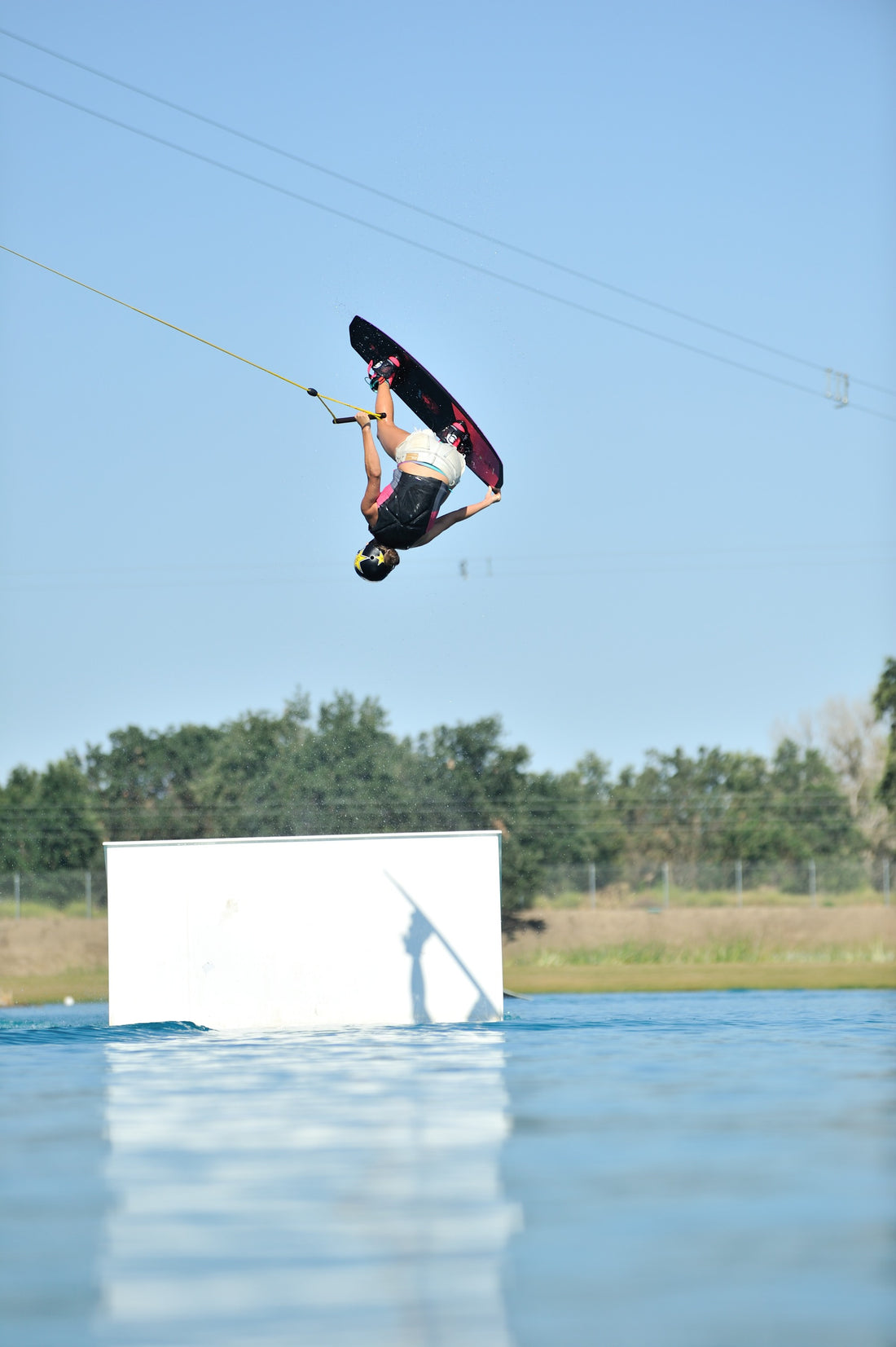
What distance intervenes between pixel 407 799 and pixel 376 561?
29575 mm

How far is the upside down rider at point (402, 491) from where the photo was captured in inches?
418

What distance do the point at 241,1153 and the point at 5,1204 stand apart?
4.47 ft

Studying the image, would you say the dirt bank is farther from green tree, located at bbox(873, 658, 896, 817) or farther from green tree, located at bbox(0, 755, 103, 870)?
green tree, located at bbox(873, 658, 896, 817)

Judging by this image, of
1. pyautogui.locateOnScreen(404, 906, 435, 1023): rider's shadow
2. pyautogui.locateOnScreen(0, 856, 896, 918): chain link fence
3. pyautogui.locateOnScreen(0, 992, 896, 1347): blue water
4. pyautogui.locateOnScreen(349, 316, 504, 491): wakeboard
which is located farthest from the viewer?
pyautogui.locateOnScreen(0, 856, 896, 918): chain link fence

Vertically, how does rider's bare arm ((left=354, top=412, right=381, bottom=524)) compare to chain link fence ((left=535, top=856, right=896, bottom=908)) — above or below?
above

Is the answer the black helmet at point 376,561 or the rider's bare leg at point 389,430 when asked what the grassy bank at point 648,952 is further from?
the rider's bare leg at point 389,430

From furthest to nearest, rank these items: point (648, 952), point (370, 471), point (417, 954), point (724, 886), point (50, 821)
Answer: point (50, 821) < point (724, 886) < point (648, 952) < point (417, 954) < point (370, 471)

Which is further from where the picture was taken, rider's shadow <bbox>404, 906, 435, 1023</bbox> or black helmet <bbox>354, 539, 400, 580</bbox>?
rider's shadow <bbox>404, 906, 435, 1023</bbox>

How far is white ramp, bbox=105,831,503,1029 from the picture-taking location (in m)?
14.8

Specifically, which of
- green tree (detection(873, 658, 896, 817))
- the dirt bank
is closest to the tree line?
green tree (detection(873, 658, 896, 817))

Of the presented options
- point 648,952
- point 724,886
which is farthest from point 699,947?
point 724,886

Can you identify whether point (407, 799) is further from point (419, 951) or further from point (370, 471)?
point (370, 471)

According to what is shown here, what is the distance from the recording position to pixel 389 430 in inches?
426

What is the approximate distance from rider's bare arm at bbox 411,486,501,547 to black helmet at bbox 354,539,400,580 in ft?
0.67
